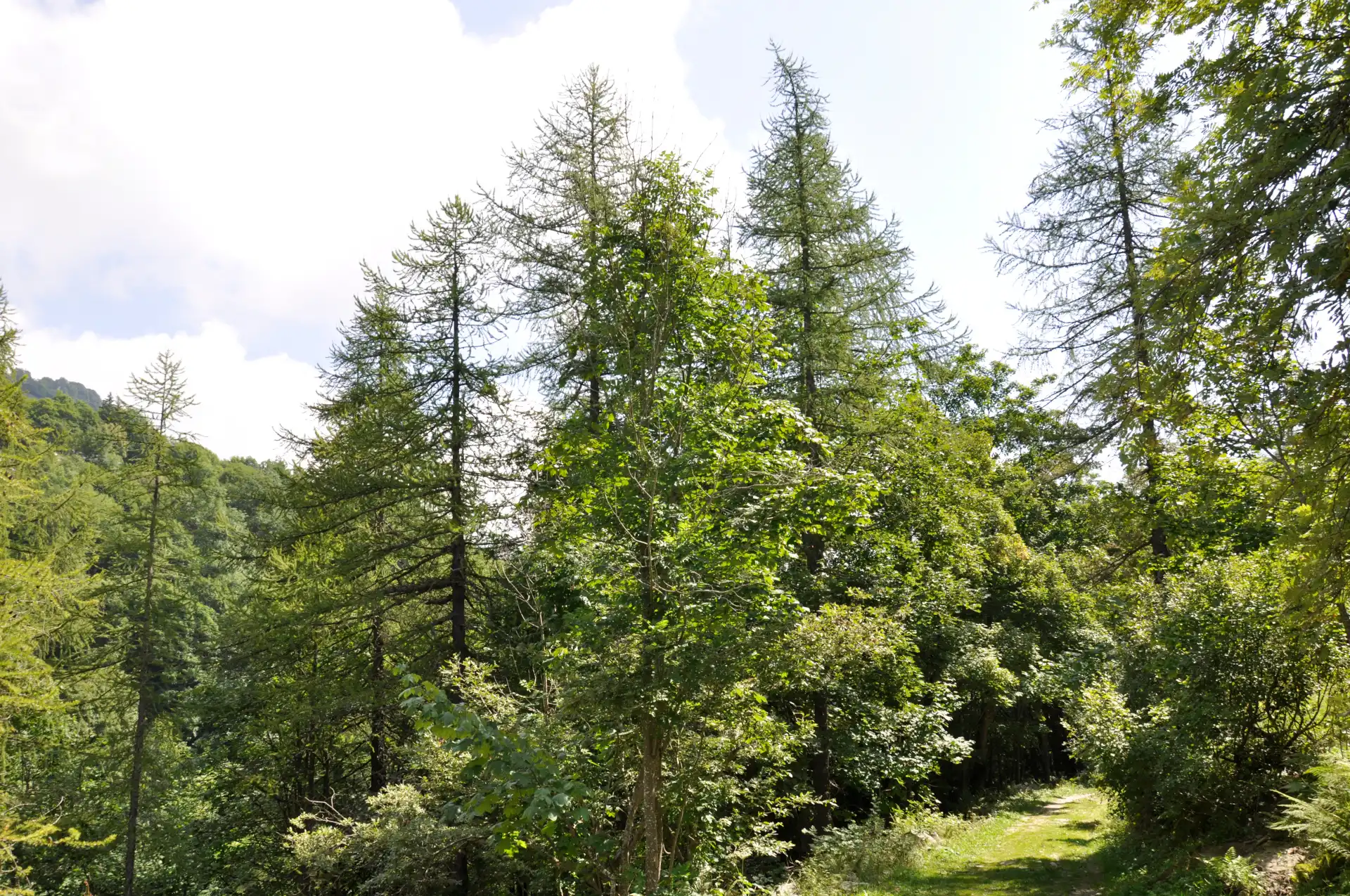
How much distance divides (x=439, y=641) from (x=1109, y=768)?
1074 centimetres

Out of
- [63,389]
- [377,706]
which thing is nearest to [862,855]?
[377,706]

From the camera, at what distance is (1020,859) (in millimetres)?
10227

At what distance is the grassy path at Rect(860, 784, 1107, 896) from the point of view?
8.79 metres

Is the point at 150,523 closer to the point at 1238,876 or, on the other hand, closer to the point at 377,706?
the point at 377,706

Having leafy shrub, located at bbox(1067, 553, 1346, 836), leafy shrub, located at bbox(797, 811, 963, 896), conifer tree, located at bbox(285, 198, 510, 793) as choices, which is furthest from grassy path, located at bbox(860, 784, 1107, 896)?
conifer tree, located at bbox(285, 198, 510, 793)

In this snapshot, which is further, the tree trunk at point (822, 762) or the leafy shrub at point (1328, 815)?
the tree trunk at point (822, 762)

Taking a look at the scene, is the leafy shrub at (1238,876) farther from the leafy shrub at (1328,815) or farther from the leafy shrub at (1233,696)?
the leafy shrub at (1233,696)

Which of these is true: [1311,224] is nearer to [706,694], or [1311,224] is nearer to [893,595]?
[706,694]

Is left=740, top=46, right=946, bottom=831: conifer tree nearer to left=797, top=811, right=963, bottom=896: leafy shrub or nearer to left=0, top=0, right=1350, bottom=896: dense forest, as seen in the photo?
left=0, top=0, right=1350, bottom=896: dense forest

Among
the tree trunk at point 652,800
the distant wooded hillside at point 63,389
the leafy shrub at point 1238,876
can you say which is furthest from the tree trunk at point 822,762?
the distant wooded hillside at point 63,389

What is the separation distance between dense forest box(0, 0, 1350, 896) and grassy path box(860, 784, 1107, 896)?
1.04 m

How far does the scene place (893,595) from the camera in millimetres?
12414

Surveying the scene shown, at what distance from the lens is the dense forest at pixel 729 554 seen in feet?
17.1

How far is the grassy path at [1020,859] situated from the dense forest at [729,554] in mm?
1035
